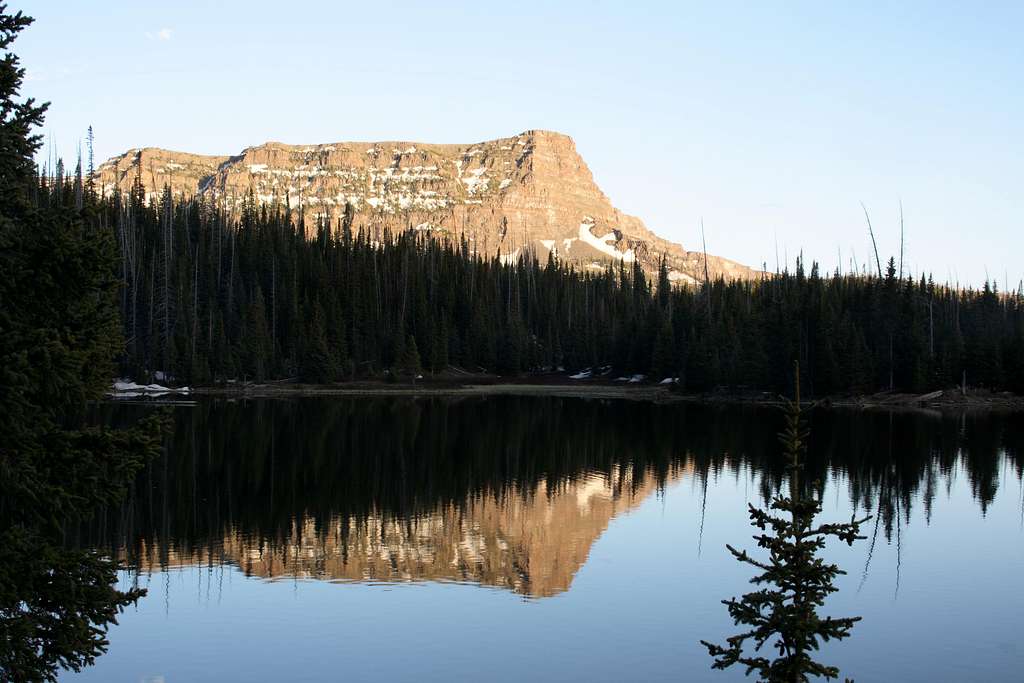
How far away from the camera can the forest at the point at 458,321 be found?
89.6 meters

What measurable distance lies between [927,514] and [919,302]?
228 feet

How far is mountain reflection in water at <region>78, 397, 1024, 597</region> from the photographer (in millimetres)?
28188

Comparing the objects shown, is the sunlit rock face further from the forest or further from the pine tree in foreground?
the forest

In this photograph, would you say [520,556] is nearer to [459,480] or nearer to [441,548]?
[441,548]

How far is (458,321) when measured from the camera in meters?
135

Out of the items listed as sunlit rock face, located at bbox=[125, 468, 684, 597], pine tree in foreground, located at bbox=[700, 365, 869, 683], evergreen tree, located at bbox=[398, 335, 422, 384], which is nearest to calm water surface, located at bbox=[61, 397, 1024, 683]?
sunlit rock face, located at bbox=[125, 468, 684, 597]

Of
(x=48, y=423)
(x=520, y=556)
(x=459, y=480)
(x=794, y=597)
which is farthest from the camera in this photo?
(x=459, y=480)

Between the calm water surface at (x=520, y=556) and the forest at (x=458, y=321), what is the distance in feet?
115

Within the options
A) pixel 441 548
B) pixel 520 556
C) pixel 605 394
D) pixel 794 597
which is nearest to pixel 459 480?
pixel 441 548

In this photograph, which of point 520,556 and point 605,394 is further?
point 605,394

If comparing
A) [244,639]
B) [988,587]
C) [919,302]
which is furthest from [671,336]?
[244,639]

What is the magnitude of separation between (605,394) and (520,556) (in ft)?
255

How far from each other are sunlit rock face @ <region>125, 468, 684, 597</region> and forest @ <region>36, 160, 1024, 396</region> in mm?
57615

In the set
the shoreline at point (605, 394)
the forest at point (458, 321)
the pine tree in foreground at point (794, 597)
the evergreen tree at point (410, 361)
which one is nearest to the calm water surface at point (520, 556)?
the pine tree in foreground at point (794, 597)
